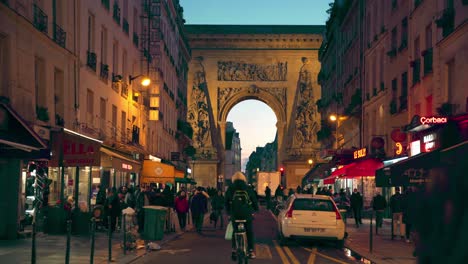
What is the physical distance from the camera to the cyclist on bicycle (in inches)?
512

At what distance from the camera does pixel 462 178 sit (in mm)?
3744

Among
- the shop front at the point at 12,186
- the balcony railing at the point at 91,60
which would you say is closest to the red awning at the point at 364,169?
the balcony railing at the point at 91,60

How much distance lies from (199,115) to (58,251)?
66234 millimetres

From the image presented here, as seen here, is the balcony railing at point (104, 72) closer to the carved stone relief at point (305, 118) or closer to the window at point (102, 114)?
the window at point (102, 114)

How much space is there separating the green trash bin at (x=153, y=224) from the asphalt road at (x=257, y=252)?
589 mm

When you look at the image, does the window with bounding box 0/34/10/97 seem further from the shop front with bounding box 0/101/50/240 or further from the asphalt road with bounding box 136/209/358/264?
the asphalt road with bounding box 136/209/358/264

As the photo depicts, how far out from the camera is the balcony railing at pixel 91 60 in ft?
→ 90.1

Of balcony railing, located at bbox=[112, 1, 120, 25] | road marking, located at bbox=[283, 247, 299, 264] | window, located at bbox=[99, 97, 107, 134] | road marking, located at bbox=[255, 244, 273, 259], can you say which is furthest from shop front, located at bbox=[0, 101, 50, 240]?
balcony railing, located at bbox=[112, 1, 120, 25]

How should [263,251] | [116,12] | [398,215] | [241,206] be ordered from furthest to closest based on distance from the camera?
[116,12]
[398,215]
[263,251]
[241,206]

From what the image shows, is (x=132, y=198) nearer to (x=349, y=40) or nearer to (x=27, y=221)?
(x=27, y=221)

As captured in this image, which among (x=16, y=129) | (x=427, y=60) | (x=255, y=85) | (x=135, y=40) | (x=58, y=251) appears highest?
(x=255, y=85)

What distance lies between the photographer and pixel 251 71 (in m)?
83.6

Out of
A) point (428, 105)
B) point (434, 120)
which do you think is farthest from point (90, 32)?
point (434, 120)

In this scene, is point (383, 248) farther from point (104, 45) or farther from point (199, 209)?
point (104, 45)
